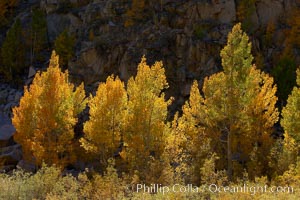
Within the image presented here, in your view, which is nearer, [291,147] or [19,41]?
[291,147]

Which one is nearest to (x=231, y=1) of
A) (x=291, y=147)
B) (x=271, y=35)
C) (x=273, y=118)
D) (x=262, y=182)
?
(x=271, y=35)

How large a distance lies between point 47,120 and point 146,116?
762 cm

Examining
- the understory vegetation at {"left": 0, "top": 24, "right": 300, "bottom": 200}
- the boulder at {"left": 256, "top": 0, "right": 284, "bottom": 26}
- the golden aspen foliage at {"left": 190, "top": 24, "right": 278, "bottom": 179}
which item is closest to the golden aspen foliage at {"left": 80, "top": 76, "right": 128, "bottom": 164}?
the understory vegetation at {"left": 0, "top": 24, "right": 300, "bottom": 200}

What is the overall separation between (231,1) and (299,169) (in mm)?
27775

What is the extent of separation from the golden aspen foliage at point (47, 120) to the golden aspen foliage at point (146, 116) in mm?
6156

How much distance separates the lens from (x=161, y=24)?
43.9 m

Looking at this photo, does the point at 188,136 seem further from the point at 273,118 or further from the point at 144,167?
the point at 273,118

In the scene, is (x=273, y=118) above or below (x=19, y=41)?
below

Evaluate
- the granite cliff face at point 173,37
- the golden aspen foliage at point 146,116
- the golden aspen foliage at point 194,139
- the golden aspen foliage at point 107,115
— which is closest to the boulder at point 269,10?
the granite cliff face at point 173,37

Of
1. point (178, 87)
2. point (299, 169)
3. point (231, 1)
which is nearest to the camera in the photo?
point (299, 169)

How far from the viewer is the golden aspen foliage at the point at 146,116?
23359 mm

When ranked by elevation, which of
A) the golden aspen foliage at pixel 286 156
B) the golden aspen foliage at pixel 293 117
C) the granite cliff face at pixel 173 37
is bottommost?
the golden aspen foliage at pixel 286 156

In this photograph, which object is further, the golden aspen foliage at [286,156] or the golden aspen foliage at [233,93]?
the golden aspen foliage at [286,156]

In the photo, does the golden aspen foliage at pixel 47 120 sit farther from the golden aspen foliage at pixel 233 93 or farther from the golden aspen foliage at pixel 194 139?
the golden aspen foliage at pixel 233 93
